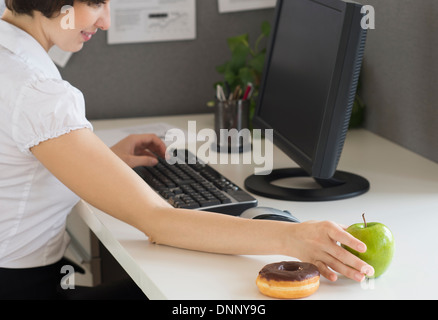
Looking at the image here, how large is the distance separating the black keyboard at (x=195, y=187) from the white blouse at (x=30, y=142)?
0.56ft

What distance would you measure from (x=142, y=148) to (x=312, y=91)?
417 mm

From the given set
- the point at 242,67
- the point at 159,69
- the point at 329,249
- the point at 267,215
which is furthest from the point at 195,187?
the point at 159,69

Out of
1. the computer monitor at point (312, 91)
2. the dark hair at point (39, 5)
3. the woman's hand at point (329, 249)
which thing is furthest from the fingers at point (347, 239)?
the dark hair at point (39, 5)

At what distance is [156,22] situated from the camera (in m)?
1.83

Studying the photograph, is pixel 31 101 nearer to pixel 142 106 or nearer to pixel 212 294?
pixel 212 294

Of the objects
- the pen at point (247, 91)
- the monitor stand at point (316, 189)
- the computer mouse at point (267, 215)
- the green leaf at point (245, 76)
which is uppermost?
the green leaf at point (245, 76)

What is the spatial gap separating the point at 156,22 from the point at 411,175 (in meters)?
0.87

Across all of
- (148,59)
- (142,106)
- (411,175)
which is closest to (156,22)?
(148,59)

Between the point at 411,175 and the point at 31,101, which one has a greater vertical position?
the point at 31,101

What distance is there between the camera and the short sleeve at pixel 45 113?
3.08 ft

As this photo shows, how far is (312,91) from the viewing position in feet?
3.78

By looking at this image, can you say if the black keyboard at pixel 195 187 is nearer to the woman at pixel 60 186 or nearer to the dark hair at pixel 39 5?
the woman at pixel 60 186

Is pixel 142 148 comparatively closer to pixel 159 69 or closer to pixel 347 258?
pixel 159 69

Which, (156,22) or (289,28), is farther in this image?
(156,22)
